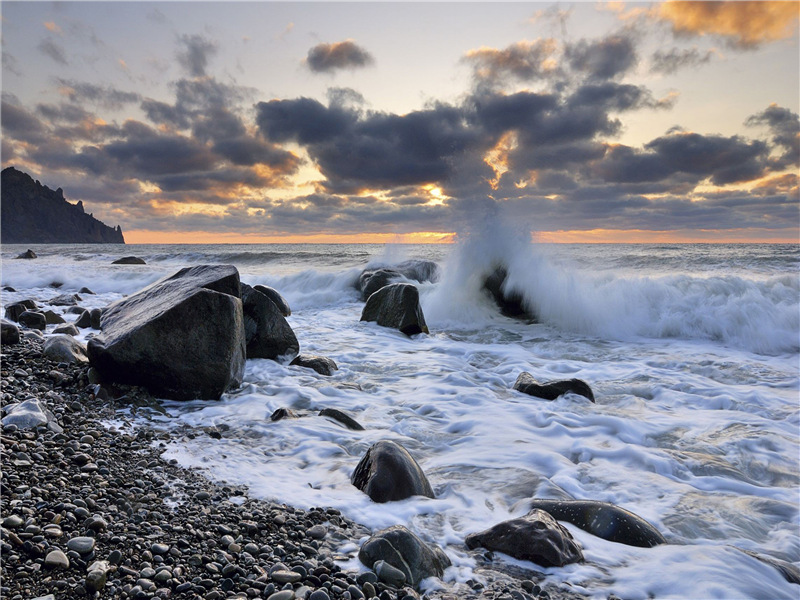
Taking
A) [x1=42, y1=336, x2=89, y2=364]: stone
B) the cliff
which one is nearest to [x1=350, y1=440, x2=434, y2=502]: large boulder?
[x1=42, y1=336, x2=89, y2=364]: stone

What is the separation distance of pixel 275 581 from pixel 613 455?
2.82m

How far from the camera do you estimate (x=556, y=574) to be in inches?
85.1

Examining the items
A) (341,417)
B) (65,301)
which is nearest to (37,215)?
(65,301)

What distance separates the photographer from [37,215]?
108 metres

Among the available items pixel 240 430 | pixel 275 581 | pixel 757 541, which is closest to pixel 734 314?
pixel 757 541

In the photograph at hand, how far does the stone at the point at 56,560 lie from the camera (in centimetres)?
175

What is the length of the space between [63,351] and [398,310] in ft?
17.0

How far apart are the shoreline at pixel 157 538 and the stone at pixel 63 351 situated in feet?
6.62

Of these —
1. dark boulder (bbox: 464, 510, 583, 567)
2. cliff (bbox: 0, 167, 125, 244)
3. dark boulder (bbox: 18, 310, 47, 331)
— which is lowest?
dark boulder (bbox: 464, 510, 583, 567)

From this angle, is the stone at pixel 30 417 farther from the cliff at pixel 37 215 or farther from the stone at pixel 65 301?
the cliff at pixel 37 215

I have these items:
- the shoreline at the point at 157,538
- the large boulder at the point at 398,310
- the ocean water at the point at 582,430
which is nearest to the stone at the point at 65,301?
the ocean water at the point at 582,430

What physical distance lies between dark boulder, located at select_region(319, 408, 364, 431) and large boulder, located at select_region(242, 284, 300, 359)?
2.09m

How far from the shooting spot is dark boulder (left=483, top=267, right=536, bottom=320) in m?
10.5

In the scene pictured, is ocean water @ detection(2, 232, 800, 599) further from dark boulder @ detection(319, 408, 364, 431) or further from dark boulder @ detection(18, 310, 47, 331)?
dark boulder @ detection(18, 310, 47, 331)
